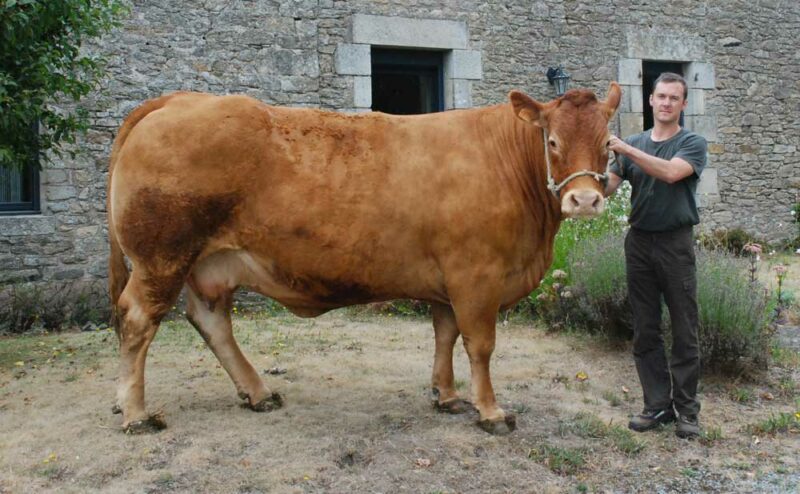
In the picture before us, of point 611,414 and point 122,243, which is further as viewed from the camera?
point 611,414

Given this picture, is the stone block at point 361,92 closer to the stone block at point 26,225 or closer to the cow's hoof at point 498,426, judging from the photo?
the stone block at point 26,225

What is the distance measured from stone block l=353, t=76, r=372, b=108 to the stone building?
0.02m

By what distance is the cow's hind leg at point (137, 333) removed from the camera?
157 inches

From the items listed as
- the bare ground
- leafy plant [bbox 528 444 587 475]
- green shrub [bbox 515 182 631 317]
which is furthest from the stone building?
leafy plant [bbox 528 444 587 475]

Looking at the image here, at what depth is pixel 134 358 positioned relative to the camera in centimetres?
405

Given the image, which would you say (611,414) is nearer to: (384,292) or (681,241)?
(681,241)

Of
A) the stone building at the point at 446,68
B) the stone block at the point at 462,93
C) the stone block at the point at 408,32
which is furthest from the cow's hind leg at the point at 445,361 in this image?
the stone block at the point at 462,93

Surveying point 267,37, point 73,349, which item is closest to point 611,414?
point 73,349

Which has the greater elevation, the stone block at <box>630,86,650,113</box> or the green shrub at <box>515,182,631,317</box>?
the stone block at <box>630,86,650,113</box>

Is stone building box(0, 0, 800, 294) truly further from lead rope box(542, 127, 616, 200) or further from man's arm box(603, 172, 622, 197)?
lead rope box(542, 127, 616, 200)

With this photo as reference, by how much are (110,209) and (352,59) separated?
586 cm

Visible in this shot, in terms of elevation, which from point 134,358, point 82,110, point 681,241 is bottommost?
point 134,358

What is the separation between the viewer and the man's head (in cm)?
400

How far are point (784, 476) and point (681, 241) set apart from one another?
1254 millimetres
